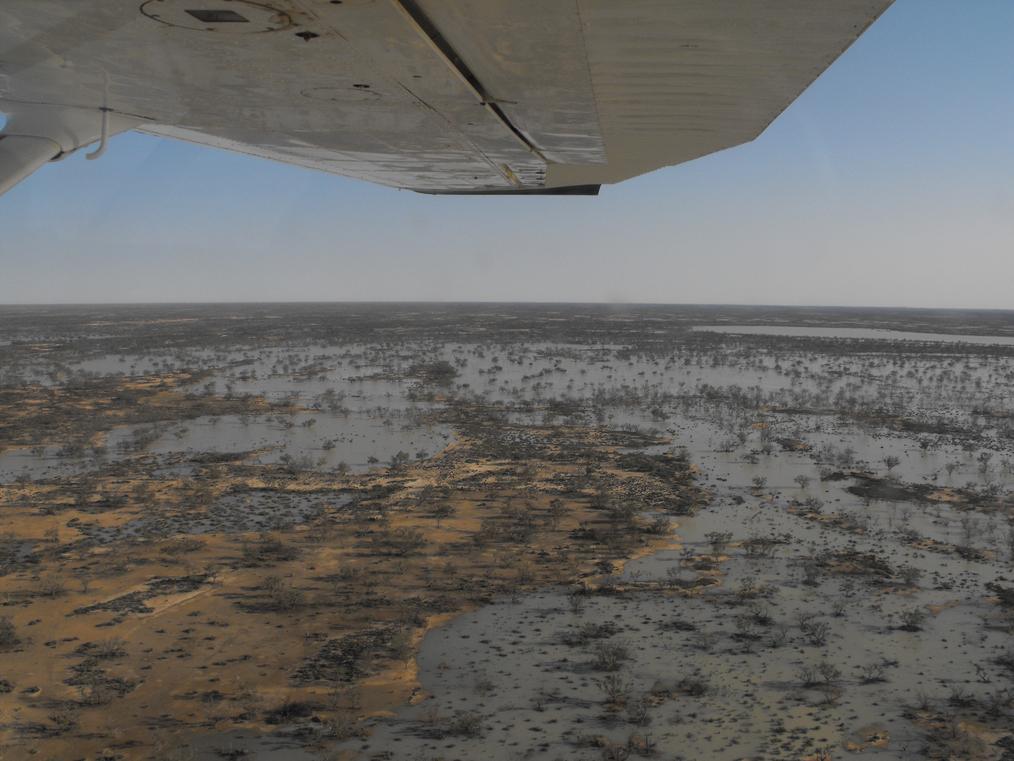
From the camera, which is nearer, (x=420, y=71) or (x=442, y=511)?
(x=420, y=71)

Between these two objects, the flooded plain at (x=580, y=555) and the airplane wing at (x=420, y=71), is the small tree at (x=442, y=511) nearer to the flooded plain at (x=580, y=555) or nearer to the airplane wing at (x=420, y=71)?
the flooded plain at (x=580, y=555)

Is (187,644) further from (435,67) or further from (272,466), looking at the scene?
(272,466)

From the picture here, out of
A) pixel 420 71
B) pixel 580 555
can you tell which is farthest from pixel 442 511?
pixel 420 71

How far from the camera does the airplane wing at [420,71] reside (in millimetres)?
1451

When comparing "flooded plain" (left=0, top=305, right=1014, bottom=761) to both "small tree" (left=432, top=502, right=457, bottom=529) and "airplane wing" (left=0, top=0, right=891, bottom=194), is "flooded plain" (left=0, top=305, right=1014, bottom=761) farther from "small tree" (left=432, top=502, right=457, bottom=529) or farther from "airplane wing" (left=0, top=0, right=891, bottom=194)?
"airplane wing" (left=0, top=0, right=891, bottom=194)

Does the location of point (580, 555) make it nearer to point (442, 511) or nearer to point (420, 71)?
point (442, 511)

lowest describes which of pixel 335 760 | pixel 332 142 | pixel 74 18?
pixel 335 760

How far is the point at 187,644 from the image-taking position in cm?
787

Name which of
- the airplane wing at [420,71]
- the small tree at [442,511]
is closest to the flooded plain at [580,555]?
the small tree at [442,511]

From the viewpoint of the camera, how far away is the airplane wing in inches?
57.1

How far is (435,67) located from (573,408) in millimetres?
23586

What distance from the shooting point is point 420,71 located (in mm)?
1940

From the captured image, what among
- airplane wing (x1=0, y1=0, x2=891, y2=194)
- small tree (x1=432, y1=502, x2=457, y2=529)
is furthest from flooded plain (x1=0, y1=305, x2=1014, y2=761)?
airplane wing (x1=0, y1=0, x2=891, y2=194)

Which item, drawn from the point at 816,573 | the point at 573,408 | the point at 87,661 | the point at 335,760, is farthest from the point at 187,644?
the point at 573,408
